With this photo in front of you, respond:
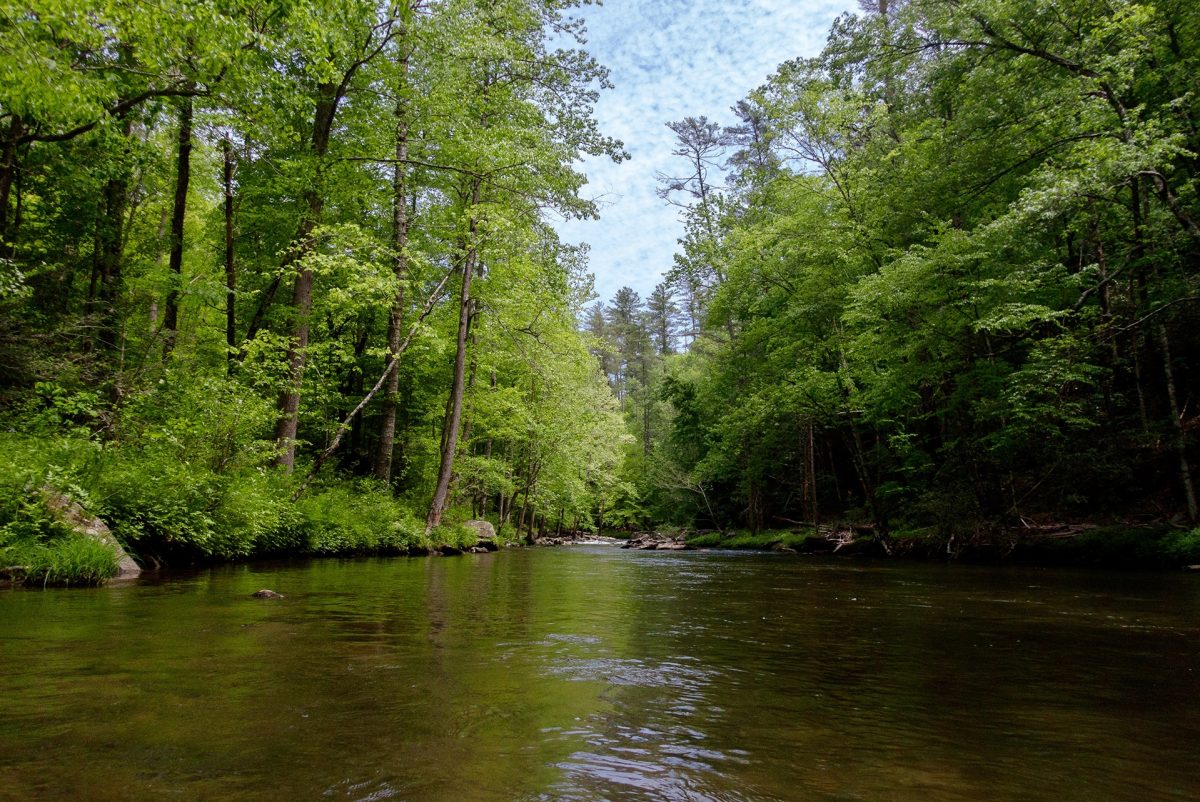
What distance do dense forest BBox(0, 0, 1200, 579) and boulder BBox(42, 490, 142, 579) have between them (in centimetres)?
11

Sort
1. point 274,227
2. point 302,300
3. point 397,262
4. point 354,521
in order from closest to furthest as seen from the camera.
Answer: point 302,300 < point 354,521 < point 397,262 < point 274,227

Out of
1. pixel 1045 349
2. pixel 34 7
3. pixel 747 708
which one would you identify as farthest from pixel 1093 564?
pixel 34 7

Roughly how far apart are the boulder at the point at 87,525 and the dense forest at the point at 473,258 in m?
0.11

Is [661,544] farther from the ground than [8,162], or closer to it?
closer to it

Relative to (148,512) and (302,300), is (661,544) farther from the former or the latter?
(148,512)

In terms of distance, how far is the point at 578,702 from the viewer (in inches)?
111

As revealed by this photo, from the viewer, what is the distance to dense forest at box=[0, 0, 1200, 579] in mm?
8555

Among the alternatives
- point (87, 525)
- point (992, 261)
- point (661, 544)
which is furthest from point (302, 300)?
point (661, 544)

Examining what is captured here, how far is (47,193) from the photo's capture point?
41.8 feet

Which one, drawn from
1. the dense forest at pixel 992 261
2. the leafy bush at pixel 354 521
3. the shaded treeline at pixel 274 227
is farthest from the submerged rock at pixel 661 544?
the leafy bush at pixel 354 521

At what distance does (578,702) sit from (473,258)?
14773 millimetres

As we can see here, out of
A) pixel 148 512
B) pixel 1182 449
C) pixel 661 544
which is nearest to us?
pixel 148 512

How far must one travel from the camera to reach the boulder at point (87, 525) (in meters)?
6.16

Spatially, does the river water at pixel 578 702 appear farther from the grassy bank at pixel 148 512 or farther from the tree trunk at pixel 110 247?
the tree trunk at pixel 110 247
